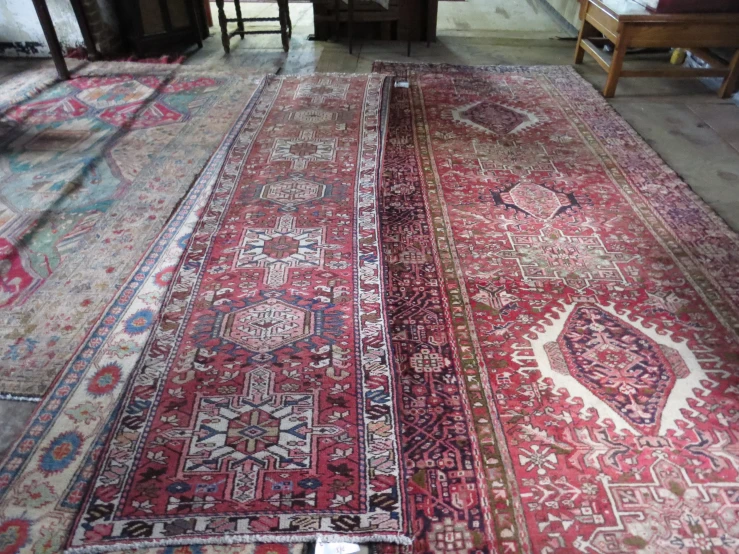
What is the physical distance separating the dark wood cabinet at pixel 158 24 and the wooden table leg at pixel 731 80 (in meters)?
4.95

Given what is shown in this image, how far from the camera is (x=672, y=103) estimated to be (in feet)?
14.3

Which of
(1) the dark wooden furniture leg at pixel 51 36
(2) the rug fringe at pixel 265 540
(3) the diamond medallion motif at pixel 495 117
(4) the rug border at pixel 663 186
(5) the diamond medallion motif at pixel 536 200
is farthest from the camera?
(1) the dark wooden furniture leg at pixel 51 36

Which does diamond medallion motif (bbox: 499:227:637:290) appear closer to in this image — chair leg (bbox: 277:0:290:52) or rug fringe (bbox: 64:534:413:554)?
rug fringe (bbox: 64:534:413:554)

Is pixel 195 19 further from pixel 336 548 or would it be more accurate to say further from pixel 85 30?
pixel 336 548

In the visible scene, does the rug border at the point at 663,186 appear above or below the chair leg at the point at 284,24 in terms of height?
below

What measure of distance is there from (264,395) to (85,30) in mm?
4815

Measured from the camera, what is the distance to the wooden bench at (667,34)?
401 cm

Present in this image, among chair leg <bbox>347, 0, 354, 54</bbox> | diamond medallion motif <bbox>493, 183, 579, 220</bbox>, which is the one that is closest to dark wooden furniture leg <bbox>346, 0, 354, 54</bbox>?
chair leg <bbox>347, 0, 354, 54</bbox>

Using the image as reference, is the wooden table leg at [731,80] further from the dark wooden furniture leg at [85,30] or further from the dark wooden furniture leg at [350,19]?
the dark wooden furniture leg at [85,30]

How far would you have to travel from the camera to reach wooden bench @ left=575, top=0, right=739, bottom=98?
401 centimetres

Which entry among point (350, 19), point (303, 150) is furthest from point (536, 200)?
point (350, 19)

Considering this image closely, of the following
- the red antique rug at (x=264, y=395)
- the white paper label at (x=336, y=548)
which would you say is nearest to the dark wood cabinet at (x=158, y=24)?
the red antique rug at (x=264, y=395)

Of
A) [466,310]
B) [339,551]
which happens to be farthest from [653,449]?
[339,551]

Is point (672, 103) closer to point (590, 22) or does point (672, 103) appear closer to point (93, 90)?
point (590, 22)
